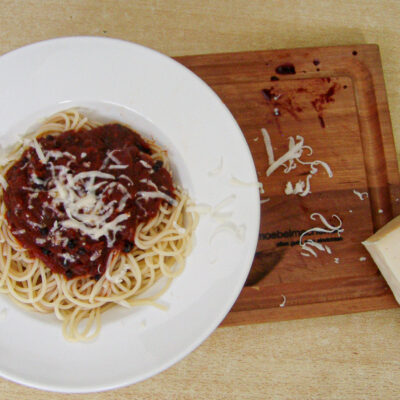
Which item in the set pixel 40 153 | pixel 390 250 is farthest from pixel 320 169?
pixel 40 153

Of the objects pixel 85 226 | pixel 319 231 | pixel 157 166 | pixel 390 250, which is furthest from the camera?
pixel 319 231

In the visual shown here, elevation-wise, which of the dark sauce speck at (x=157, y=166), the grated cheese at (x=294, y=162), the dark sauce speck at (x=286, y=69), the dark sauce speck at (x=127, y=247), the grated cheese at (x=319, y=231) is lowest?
the dark sauce speck at (x=127, y=247)

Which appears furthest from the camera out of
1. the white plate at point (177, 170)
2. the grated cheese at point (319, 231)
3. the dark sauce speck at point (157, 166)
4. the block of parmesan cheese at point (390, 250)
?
the grated cheese at point (319, 231)

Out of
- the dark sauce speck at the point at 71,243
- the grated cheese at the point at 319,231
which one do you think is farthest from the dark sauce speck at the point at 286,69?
the dark sauce speck at the point at 71,243

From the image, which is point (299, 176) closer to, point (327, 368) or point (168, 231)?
Answer: point (168, 231)

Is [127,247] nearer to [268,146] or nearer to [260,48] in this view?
[268,146]

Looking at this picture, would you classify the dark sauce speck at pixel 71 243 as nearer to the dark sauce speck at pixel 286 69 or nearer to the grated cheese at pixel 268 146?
the grated cheese at pixel 268 146
